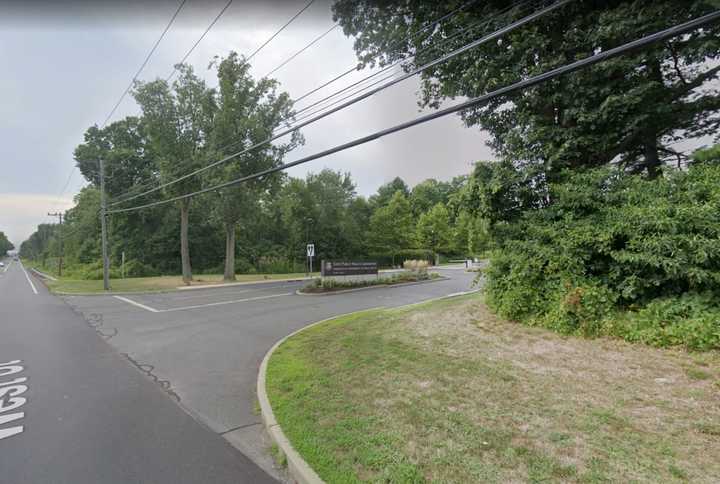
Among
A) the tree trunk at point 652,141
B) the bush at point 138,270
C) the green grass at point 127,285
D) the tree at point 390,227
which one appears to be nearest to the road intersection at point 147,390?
the tree trunk at point 652,141

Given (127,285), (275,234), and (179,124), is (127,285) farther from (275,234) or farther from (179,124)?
(275,234)

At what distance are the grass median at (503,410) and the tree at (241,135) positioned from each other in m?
18.4

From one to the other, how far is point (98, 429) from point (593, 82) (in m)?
9.36

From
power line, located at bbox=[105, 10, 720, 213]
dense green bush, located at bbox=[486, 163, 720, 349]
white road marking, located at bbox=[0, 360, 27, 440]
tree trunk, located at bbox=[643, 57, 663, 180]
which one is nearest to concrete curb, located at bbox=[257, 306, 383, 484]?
white road marking, located at bbox=[0, 360, 27, 440]

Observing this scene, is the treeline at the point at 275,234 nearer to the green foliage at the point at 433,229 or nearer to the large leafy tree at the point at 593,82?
the green foliage at the point at 433,229

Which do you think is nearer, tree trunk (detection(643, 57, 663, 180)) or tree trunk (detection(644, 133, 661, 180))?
tree trunk (detection(643, 57, 663, 180))

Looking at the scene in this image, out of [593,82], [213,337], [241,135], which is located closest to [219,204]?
[241,135]

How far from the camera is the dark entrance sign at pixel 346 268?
17.3 m

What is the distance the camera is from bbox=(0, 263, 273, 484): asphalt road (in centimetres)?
271

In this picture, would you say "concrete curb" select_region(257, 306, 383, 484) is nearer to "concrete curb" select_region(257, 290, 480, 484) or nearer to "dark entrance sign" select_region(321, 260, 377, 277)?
"concrete curb" select_region(257, 290, 480, 484)

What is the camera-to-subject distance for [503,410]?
3.38m

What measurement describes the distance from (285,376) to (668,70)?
9.38m

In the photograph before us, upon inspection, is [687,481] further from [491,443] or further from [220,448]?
[220,448]

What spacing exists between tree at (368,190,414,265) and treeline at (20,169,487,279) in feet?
0.42
